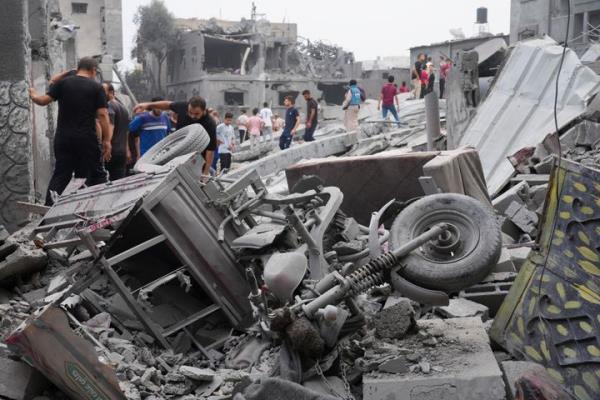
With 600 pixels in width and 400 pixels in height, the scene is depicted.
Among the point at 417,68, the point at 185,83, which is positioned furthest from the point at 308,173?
the point at 185,83

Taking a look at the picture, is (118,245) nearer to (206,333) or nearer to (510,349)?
(206,333)

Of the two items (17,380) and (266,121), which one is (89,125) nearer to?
(17,380)

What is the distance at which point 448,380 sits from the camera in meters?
4.06

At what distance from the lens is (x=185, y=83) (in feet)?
159

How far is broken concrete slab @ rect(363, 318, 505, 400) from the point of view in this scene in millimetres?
4027

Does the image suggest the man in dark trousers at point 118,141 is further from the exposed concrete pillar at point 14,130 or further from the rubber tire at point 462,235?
the rubber tire at point 462,235

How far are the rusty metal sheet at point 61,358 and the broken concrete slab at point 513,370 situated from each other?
2030 millimetres

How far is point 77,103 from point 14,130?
0.94 meters

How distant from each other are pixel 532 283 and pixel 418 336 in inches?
27.8

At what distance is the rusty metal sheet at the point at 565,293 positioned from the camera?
4215mm

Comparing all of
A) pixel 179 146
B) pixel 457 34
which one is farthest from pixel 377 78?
pixel 179 146

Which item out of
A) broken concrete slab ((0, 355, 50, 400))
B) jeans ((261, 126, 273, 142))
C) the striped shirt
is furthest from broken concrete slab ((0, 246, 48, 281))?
jeans ((261, 126, 273, 142))

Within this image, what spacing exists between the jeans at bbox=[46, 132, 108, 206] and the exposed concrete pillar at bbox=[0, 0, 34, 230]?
571mm

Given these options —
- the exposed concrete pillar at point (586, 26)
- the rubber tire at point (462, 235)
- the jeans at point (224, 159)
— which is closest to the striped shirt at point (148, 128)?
the rubber tire at point (462, 235)
